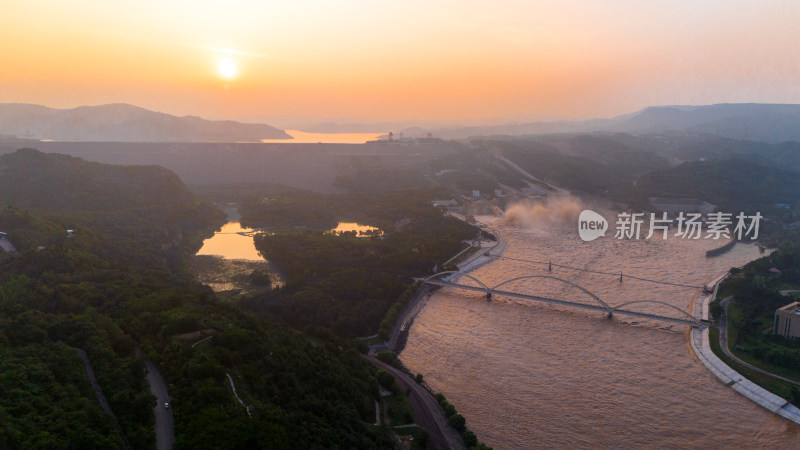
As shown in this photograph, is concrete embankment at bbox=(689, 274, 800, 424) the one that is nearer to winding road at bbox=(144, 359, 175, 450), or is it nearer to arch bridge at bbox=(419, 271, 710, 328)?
arch bridge at bbox=(419, 271, 710, 328)

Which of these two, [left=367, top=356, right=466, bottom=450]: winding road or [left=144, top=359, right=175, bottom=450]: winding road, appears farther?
[left=367, top=356, right=466, bottom=450]: winding road

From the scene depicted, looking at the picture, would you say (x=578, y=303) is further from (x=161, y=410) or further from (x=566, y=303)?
(x=161, y=410)

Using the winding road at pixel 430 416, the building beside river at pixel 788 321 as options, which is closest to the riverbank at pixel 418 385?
the winding road at pixel 430 416

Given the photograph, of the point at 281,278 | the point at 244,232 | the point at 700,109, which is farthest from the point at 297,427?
the point at 700,109

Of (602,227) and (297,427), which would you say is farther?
(602,227)

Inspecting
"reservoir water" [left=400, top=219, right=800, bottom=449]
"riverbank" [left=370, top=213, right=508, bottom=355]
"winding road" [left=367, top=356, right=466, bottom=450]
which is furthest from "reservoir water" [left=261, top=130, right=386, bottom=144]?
"winding road" [left=367, top=356, right=466, bottom=450]

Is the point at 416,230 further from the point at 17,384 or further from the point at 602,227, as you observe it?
the point at 17,384

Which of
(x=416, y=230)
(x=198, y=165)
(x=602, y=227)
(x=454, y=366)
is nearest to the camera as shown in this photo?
(x=454, y=366)
